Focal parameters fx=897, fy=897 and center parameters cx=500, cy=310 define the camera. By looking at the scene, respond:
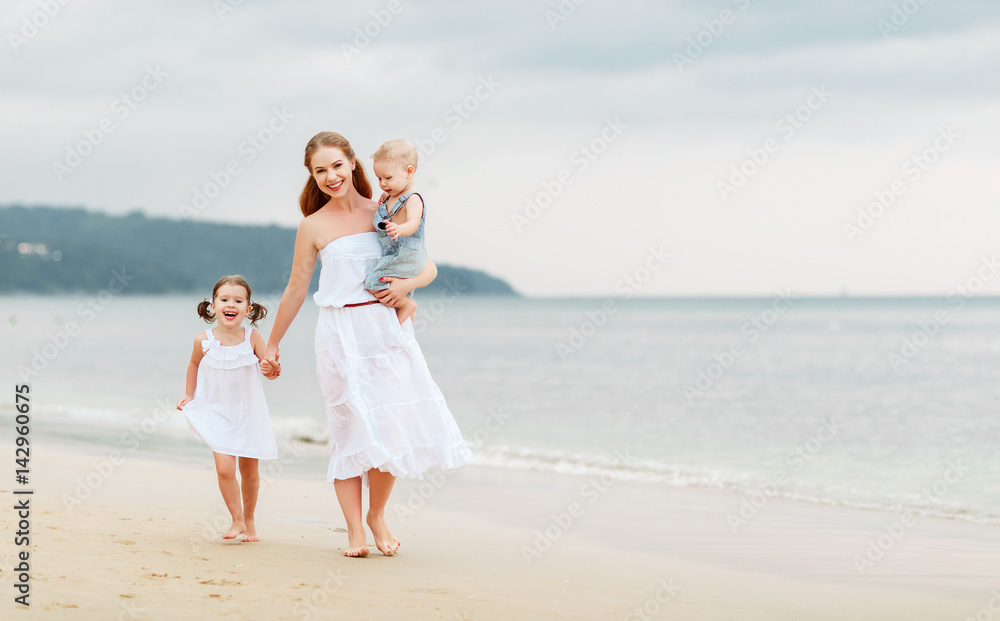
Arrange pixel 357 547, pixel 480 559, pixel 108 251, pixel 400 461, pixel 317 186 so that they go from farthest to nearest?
1. pixel 108 251
2. pixel 480 559
3. pixel 317 186
4. pixel 357 547
5. pixel 400 461

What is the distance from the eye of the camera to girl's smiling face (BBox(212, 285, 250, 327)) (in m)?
4.61

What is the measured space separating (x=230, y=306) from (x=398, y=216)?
1.05 meters

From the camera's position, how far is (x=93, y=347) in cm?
3136

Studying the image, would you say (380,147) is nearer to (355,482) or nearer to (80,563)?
(355,482)

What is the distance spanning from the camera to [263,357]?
4609mm

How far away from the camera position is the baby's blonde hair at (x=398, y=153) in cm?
424

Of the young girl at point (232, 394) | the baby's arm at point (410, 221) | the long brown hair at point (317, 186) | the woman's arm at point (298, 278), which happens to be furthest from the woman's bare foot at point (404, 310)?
the young girl at point (232, 394)

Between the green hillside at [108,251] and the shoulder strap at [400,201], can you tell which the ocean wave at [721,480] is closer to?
the shoulder strap at [400,201]

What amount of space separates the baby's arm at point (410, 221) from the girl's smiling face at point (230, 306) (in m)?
0.98

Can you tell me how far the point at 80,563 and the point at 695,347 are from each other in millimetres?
33547

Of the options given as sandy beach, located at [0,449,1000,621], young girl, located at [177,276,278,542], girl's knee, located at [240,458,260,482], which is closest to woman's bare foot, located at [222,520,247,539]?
young girl, located at [177,276,278,542]

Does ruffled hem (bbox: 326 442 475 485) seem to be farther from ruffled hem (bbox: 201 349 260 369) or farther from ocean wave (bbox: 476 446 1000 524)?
ocean wave (bbox: 476 446 1000 524)

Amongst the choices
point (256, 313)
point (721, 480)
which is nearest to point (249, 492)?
point (256, 313)

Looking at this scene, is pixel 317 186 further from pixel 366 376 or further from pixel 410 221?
pixel 366 376
